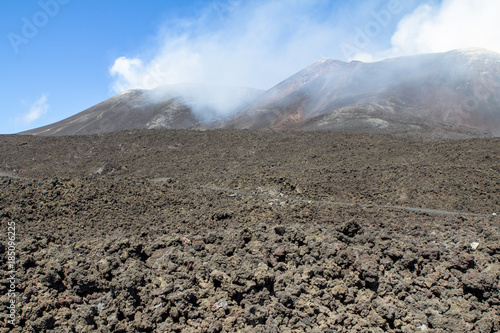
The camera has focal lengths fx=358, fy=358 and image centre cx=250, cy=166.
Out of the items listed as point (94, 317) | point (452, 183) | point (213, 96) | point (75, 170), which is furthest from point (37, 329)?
point (213, 96)

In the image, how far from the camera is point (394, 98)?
46.1 metres

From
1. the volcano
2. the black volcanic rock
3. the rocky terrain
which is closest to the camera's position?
the rocky terrain

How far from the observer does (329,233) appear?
598 centimetres

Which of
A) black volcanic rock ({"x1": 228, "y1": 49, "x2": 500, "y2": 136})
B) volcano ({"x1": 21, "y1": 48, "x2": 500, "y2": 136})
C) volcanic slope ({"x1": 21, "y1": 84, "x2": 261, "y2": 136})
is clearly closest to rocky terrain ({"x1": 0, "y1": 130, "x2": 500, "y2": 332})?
volcano ({"x1": 21, "y1": 48, "x2": 500, "y2": 136})

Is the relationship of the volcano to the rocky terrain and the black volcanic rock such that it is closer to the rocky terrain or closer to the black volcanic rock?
the black volcanic rock

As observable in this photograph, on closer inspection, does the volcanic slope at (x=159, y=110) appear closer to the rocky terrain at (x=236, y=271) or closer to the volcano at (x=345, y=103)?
the volcano at (x=345, y=103)

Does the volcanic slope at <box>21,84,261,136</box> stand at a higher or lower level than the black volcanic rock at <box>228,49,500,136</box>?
higher

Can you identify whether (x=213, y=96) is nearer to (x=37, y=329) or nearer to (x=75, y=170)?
(x=75, y=170)

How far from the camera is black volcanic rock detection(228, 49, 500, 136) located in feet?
129

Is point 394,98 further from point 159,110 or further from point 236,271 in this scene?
point 236,271

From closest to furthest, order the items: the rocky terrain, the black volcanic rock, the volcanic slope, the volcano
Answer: the rocky terrain, the black volcanic rock, the volcano, the volcanic slope

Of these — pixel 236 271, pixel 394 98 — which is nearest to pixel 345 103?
pixel 394 98

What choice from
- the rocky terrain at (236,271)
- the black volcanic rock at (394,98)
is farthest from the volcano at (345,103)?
the rocky terrain at (236,271)

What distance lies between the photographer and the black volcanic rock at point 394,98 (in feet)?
129
